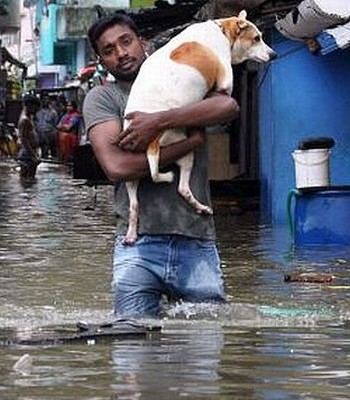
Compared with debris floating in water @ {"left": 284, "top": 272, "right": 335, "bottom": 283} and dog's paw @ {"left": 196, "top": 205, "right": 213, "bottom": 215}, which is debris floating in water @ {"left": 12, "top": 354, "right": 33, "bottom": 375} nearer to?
dog's paw @ {"left": 196, "top": 205, "right": 213, "bottom": 215}

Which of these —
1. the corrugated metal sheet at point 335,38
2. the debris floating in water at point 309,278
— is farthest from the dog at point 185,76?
the corrugated metal sheet at point 335,38

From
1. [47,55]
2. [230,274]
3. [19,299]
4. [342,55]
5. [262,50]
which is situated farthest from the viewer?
[47,55]

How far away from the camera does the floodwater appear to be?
5219mm

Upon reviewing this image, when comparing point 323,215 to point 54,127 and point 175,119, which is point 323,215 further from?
point 54,127

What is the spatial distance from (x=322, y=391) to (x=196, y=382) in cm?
50

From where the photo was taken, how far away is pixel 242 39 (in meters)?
6.64

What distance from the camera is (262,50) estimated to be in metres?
6.82

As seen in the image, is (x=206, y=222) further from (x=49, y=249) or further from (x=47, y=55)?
(x=47, y=55)

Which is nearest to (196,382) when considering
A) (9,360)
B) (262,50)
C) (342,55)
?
(9,360)

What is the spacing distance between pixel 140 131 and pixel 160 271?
0.66m

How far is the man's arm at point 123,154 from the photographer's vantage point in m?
6.11

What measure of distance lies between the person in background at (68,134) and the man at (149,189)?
30.9 m

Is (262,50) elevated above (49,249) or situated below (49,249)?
above

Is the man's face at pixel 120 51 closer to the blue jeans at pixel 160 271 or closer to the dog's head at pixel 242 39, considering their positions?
the dog's head at pixel 242 39
